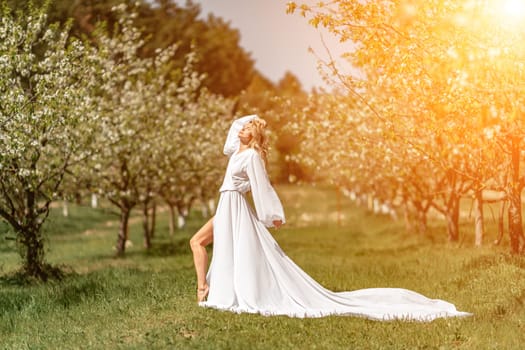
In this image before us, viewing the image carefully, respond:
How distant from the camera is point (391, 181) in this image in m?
31.6

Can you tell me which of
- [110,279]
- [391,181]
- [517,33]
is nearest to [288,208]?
[391,181]

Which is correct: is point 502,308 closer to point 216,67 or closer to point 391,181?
point 391,181

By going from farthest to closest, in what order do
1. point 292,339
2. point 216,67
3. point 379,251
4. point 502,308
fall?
1. point 216,67
2. point 379,251
3. point 502,308
4. point 292,339

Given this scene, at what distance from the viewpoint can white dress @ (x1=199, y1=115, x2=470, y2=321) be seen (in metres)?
12.0

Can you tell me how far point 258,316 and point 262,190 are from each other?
185 centimetres

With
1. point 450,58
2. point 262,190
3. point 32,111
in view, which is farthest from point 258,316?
point 32,111

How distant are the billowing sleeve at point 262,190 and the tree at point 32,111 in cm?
528

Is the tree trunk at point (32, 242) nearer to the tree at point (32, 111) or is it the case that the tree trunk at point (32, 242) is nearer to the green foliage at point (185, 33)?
the tree at point (32, 111)

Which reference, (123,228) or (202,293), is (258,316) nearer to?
(202,293)

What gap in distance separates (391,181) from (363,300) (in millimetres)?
19351

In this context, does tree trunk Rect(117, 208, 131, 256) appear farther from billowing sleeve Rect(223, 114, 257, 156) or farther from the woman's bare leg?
billowing sleeve Rect(223, 114, 257, 156)

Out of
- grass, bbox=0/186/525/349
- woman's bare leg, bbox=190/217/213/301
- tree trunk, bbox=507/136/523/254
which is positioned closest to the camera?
grass, bbox=0/186/525/349

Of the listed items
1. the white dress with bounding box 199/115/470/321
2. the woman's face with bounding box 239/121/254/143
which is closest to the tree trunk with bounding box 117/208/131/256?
the white dress with bounding box 199/115/470/321

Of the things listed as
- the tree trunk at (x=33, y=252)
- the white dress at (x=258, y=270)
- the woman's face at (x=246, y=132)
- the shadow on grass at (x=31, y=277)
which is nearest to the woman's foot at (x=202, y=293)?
the white dress at (x=258, y=270)
